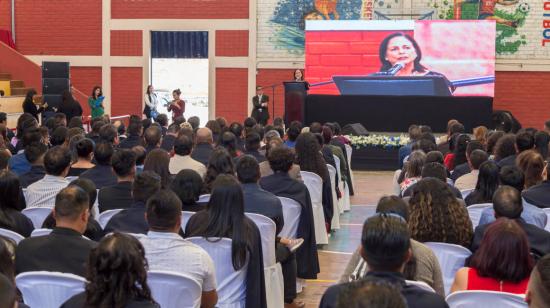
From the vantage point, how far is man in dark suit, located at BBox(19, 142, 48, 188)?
6312 mm

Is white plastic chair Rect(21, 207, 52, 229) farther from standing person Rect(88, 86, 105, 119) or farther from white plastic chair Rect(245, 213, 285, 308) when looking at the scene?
standing person Rect(88, 86, 105, 119)

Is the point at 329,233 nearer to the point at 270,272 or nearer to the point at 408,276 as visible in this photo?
the point at 270,272

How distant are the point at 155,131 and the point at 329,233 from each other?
2.19m

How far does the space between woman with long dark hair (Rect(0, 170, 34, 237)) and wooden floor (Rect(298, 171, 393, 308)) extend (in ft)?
8.01

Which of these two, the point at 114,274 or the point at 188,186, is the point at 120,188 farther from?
the point at 114,274

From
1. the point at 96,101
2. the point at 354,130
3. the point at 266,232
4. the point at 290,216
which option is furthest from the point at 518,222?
the point at 96,101

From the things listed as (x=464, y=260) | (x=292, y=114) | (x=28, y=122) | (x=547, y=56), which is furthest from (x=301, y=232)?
(x=547, y=56)

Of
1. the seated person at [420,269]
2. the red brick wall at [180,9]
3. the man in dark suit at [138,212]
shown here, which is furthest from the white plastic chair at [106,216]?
the red brick wall at [180,9]

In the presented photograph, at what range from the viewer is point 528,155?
6.07 meters

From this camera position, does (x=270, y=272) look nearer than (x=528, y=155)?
Yes

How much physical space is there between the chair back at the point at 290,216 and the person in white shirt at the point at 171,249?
2321mm

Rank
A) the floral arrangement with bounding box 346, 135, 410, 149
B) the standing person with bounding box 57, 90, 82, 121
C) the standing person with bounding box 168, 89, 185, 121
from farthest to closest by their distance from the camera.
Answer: the standing person with bounding box 168, 89, 185, 121 < the floral arrangement with bounding box 346, 135, 410, 149 < the standing person with bounding box 57, 90, 82, 121

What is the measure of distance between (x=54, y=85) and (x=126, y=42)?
9.49ft

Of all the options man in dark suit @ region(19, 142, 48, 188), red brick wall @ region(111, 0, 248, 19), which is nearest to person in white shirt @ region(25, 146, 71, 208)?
man in dark suit @ region(19, 142, 48, 188)
